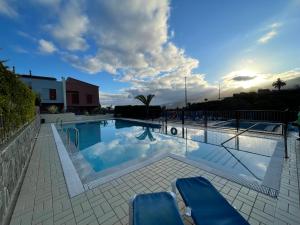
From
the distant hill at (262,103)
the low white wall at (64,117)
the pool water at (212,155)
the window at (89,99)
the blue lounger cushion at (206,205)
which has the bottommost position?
the pool water at (212,155)

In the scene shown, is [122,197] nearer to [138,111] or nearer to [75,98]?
[138,111]

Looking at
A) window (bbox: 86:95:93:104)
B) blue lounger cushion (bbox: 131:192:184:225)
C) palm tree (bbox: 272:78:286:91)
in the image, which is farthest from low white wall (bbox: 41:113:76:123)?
palm tree (bbox: 272:78:286:91)

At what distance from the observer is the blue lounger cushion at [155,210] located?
1.42 m

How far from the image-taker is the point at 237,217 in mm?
1456

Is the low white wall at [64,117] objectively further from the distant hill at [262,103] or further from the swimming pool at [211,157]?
the distant hill at [262,103]

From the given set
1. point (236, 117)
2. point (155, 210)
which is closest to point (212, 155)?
point (155, 210)

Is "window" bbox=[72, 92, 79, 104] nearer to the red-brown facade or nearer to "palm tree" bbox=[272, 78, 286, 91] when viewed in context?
the red-brown facade

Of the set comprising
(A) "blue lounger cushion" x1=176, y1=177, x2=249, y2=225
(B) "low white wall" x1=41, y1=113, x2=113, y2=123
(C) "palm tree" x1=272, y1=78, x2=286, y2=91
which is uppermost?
(C) "palm tree" x1=272, y1=78, x2=286, y2=91

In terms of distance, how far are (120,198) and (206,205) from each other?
139 cm

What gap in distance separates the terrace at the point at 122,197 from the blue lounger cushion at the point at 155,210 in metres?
0.45

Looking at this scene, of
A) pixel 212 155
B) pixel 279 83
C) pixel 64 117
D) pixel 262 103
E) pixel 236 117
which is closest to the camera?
pixel 212 155

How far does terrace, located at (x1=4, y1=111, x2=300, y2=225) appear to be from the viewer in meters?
1.92

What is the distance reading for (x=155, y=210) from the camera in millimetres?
1570

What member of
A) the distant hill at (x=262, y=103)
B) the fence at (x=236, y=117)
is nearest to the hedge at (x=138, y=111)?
the fence at (x=236, y=117)
